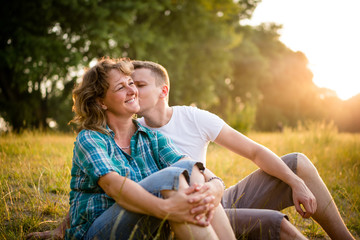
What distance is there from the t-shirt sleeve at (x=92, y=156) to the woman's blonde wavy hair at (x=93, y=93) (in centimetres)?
25

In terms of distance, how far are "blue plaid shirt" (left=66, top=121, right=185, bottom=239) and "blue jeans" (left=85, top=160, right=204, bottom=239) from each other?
119 millimetres

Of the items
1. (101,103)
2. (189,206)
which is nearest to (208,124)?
(101,103)

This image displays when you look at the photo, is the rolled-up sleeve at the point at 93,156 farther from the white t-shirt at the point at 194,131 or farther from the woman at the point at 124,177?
the white t-shirt at the point at 194,131

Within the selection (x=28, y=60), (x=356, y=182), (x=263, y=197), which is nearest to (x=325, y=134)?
(x=356, y=182)

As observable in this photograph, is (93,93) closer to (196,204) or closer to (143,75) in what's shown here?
(143,75)

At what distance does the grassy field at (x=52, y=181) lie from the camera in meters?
2.71

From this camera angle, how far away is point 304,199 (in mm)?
2318

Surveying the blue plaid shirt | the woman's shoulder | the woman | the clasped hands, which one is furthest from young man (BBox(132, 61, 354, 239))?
the woman's shoulder

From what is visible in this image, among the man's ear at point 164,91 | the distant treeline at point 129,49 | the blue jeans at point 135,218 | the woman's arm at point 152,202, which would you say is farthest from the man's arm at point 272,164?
the distant treeline at point 129,49

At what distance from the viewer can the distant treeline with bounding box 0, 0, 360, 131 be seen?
408 inches

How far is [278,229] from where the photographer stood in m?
2.10

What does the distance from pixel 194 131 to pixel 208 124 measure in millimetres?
145

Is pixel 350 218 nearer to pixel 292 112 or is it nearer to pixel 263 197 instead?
pixel 263 197

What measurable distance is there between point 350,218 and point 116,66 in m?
3.11
